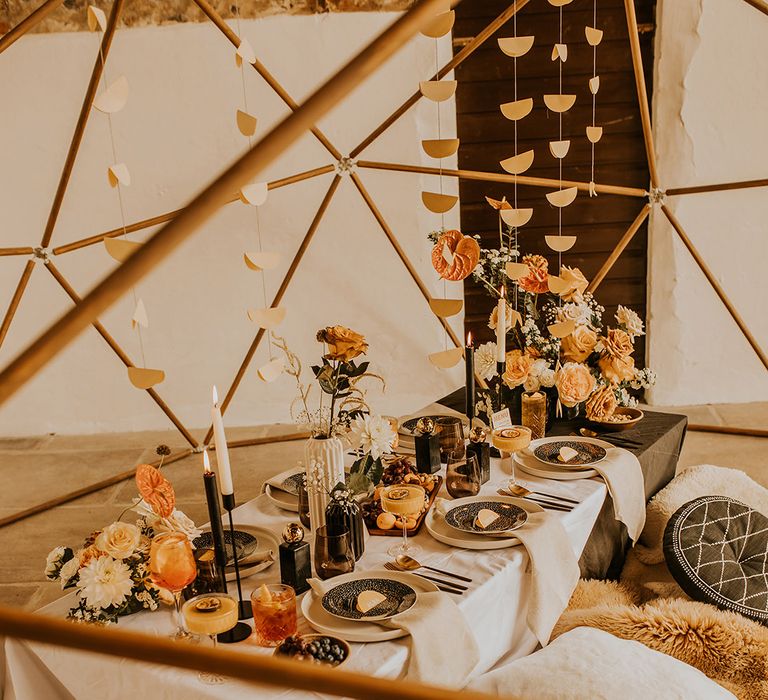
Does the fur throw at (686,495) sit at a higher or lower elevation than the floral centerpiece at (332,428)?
lower

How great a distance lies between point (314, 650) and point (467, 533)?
2.13 feet

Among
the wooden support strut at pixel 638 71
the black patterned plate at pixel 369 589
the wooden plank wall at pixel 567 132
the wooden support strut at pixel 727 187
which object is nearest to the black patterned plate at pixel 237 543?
the black patterned plate at pixel 369 589

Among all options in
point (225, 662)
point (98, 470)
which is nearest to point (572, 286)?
point (225, 662)

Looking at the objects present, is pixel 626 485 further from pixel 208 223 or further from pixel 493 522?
pixel 208 223

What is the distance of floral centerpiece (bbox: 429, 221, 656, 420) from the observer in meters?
2.77

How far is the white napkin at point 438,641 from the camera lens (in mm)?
1568

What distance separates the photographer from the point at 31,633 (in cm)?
58

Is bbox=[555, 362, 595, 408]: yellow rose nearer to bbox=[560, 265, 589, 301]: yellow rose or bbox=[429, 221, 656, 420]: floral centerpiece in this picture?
bbox=[429, 221, 656, 420]: floral centerpiece

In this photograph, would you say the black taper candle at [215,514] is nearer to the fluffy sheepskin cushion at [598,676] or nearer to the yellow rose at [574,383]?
the fluffy sheepskin cushion at [598,676]

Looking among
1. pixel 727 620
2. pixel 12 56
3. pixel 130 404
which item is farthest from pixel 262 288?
pixel 727 620

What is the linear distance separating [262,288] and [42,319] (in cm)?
146

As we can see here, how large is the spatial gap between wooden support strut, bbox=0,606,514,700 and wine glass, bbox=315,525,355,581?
1258mm

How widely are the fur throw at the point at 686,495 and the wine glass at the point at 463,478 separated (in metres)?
0.77

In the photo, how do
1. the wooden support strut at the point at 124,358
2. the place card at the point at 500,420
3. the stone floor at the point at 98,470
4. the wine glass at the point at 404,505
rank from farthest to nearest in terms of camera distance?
the wooden support strut at the point at 124,358
the stone floor at the point at 98,470
the place card at the point at 500,420
the wine glass at the point at 404,505
